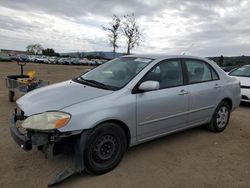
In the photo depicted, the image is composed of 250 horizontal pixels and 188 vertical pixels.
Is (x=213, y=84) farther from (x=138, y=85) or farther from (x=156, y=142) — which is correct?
(x=138, y=85)

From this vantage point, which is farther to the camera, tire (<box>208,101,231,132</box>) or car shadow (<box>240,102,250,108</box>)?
car shadow (<box>240,102,250,108</box>)

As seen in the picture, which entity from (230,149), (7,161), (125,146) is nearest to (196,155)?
(230,149)

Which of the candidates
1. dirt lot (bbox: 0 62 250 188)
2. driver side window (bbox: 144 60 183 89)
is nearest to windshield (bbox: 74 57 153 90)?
driver side window (bbox: 144 60 183 89)

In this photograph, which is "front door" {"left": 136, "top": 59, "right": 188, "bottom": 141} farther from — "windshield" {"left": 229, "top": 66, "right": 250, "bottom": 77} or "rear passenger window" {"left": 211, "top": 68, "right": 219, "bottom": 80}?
"windshield" {"left": 229, "top": 66, "right": 250, "bottom": 77}

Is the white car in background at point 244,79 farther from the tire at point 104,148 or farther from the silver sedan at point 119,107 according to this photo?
the tire at point 104,148

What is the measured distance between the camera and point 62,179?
313cm

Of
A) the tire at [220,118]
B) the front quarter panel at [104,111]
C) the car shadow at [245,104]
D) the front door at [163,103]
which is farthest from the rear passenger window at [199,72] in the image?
the car shadow at [245,104]

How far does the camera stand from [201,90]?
4.70m

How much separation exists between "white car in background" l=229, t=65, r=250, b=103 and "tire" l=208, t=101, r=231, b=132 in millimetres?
3040

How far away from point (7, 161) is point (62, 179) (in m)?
1.10

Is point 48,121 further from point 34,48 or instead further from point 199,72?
point 34,48

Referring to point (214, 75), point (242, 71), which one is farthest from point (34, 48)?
point (214, 75)

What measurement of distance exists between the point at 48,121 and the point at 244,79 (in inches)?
284

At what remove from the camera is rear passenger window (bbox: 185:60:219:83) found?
15.3 feet
